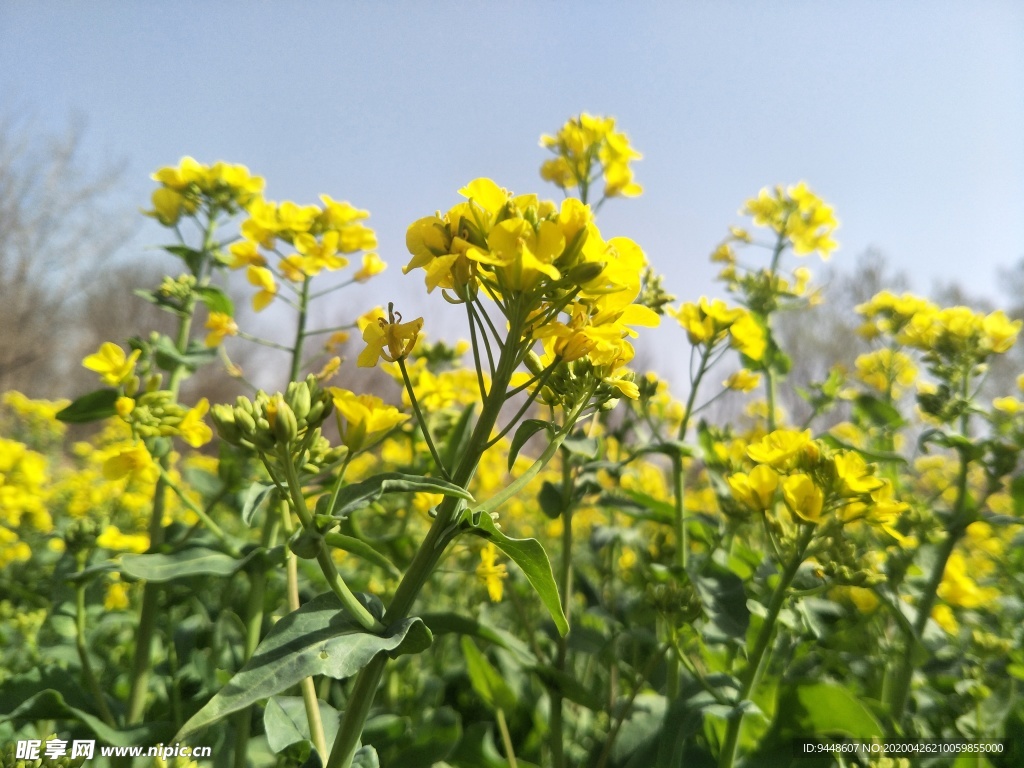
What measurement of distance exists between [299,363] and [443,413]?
477 mm

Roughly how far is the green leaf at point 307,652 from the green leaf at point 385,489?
140 mm

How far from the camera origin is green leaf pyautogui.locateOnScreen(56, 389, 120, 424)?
5.04ft

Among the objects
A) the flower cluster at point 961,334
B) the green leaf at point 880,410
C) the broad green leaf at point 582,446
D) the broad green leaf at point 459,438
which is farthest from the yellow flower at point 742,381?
the broad green leaf at point 459,438

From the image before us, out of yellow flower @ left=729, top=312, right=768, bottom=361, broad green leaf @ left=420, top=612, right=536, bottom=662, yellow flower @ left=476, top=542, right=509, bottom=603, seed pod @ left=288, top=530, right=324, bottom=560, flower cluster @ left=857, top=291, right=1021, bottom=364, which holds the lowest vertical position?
broad green leaf @ left=420, top=612, right=536, bottom=662

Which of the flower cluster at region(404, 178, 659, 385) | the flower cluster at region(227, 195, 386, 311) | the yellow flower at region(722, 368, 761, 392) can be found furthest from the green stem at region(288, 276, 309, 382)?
the yellow flower at region(722, 368, 761, 392)

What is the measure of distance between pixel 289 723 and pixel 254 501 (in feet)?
1.32

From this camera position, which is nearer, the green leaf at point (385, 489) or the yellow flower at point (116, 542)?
the green leaf at point (385, 489)

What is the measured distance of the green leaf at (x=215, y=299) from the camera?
67.2 inches

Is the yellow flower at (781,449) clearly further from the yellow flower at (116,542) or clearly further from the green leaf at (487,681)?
the yellow flower at (116,542)

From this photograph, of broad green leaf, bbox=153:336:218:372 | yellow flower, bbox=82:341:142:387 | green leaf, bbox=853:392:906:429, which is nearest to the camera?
yellow flower, bbox=82:341:142:387

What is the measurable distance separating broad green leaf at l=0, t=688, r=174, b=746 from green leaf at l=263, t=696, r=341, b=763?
38 centimetres

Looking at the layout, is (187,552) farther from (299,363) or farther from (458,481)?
(458,481)

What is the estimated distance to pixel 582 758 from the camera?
167cm

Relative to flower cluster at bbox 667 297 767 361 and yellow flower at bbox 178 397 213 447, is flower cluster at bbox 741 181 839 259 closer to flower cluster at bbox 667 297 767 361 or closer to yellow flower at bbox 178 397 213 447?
flower cluster at bbox 667 297 767 361
